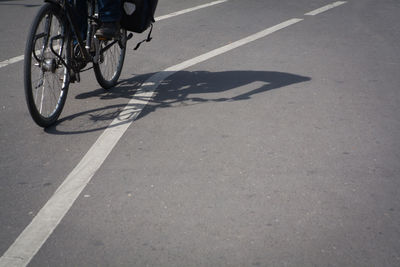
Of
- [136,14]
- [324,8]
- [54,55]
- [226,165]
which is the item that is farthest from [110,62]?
[324,8]

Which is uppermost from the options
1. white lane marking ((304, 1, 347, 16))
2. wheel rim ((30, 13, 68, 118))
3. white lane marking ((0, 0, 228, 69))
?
wheel rim ((30, 13, 68, 118))

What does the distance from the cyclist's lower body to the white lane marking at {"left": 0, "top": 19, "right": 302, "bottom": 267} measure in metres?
0.75

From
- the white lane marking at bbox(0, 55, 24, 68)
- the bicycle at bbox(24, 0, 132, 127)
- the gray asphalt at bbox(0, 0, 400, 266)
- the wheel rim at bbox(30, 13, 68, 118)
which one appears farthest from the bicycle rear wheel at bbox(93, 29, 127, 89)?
the white lane marking at bbox(0, 55, 24, 68)

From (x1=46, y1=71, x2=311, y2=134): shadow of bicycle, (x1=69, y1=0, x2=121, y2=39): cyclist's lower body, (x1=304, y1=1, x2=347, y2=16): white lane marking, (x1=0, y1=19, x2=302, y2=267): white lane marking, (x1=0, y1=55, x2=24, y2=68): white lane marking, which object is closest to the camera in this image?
(x1=0, y1=19, x2=302, y2=267): white lane marking

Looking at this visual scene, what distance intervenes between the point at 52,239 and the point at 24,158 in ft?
4.23

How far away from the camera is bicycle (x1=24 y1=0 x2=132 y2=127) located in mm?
Answer: 4703

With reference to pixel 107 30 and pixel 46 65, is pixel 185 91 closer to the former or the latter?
pixel 107 30

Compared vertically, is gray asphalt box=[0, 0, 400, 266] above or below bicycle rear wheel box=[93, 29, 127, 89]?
below

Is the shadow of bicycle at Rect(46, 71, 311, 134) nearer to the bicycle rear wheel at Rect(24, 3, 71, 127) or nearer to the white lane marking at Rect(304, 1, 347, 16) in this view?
the bicycle rear wheel at Rect(24, 3, 71, 127)

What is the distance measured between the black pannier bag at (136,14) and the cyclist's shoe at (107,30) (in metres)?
0.24

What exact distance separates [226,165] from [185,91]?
2.03 meters

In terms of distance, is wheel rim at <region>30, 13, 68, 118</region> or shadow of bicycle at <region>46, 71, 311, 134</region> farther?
shadow of bicycle at <region>46, 71, 311, 134</region>

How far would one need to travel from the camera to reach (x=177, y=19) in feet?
34.7

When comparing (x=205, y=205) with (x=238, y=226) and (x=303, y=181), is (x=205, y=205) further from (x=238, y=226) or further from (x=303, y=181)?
(x=303, y=181)
